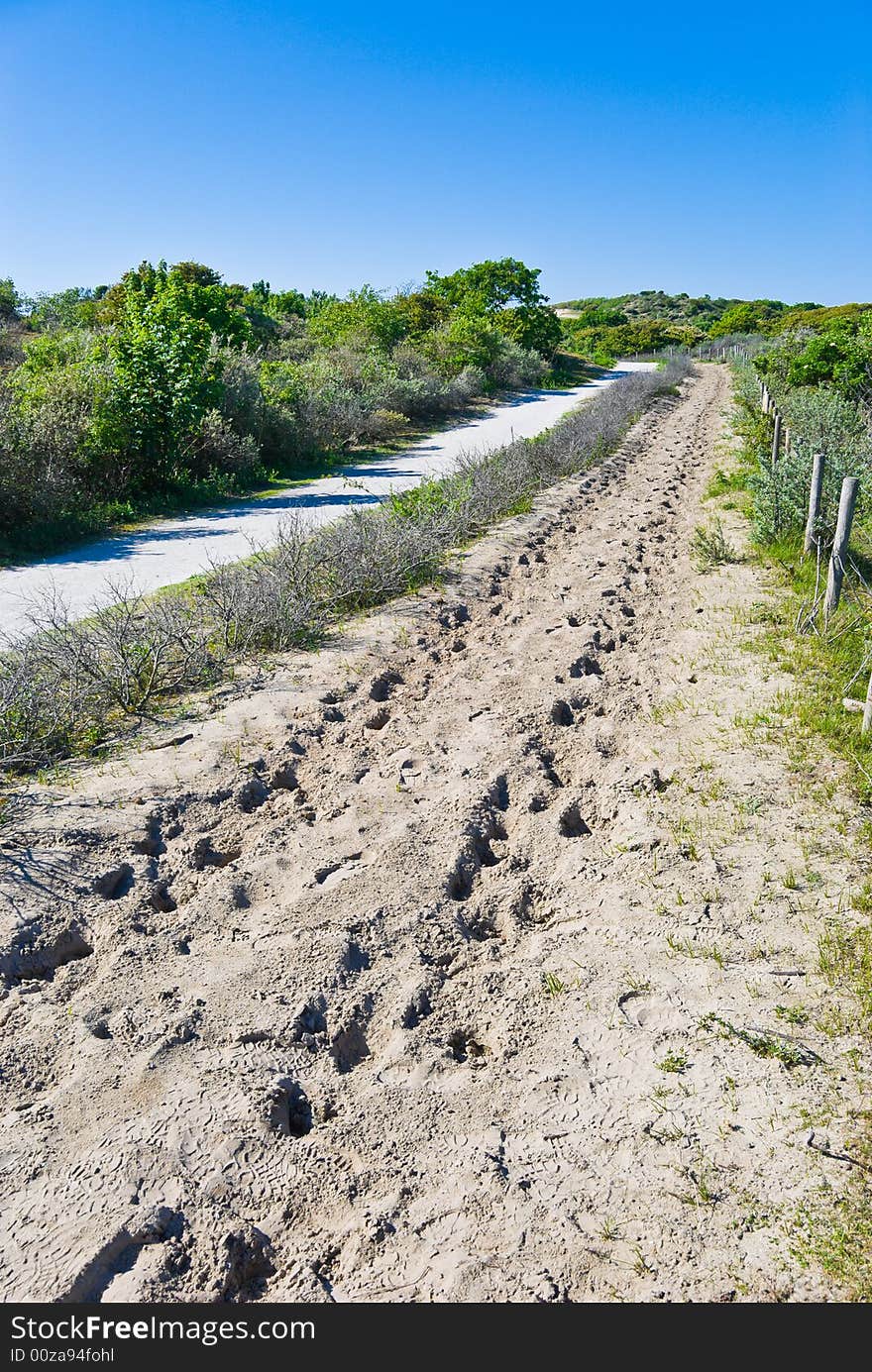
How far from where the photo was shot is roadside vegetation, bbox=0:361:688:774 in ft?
16.4

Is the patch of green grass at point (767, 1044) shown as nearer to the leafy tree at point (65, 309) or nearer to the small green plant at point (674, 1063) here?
the small green plant at point (674, 1063)

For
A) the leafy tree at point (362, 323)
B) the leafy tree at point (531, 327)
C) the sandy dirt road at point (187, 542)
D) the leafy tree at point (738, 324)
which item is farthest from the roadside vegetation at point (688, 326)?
the sandy dirt road at point (187, 542)

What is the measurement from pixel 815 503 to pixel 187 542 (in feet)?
21.4

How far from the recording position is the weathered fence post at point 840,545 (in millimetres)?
6340

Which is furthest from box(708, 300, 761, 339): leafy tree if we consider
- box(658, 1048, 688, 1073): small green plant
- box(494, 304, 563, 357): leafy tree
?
box(658, 1048, 688, 1073): small green plant

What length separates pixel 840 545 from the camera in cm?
648

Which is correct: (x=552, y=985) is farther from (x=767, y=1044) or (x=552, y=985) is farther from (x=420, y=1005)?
(x=767, y=1044)

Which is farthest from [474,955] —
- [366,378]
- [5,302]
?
[5,302]

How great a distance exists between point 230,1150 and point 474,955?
4.01ft

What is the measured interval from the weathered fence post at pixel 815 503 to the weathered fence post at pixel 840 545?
4.35ft

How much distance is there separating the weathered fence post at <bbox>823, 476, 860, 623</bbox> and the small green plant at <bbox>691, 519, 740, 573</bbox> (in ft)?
7.48

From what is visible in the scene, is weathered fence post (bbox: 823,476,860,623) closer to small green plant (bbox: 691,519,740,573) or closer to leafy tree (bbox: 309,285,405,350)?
small green plant (bbox: 691,519,740,573)

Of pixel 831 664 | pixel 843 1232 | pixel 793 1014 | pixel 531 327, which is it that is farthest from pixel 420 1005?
pixel 531 327

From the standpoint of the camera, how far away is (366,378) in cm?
2053
